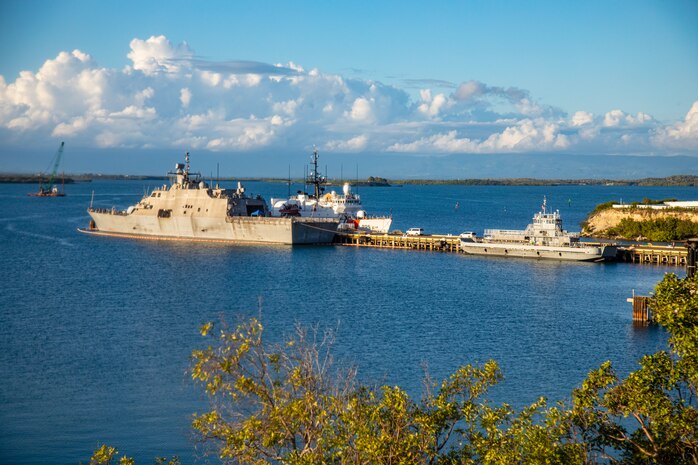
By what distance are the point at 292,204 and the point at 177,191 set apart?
1270 cm

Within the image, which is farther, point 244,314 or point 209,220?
point 209,220

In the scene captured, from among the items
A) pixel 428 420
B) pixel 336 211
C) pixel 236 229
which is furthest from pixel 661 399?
pixel 336 211

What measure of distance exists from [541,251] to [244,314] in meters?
32.2

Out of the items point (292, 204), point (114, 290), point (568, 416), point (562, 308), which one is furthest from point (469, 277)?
point (568, 416)

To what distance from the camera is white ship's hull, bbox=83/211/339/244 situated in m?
75.6

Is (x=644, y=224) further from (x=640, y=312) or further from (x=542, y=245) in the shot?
(x=640, y=312)

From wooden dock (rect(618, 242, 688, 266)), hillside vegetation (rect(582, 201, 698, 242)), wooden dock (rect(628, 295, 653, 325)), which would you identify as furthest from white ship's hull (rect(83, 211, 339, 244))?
wooden dock (rect(628, 295, 653, 325))

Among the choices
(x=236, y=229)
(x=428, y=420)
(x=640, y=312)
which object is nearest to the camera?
(x=428, y=420)

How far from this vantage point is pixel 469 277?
56.4 meters

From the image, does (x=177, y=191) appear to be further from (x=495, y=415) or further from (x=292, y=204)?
(x=495, y=415)

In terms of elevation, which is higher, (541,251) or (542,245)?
(542,245)

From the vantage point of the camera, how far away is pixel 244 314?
42312 millimetres

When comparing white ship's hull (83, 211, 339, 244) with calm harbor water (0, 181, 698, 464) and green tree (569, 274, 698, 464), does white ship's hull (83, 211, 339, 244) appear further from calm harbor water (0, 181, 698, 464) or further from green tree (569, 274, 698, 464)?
green tree (569, 274, 698, 464)

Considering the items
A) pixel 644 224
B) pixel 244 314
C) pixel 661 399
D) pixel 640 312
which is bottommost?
pixel 244 314
